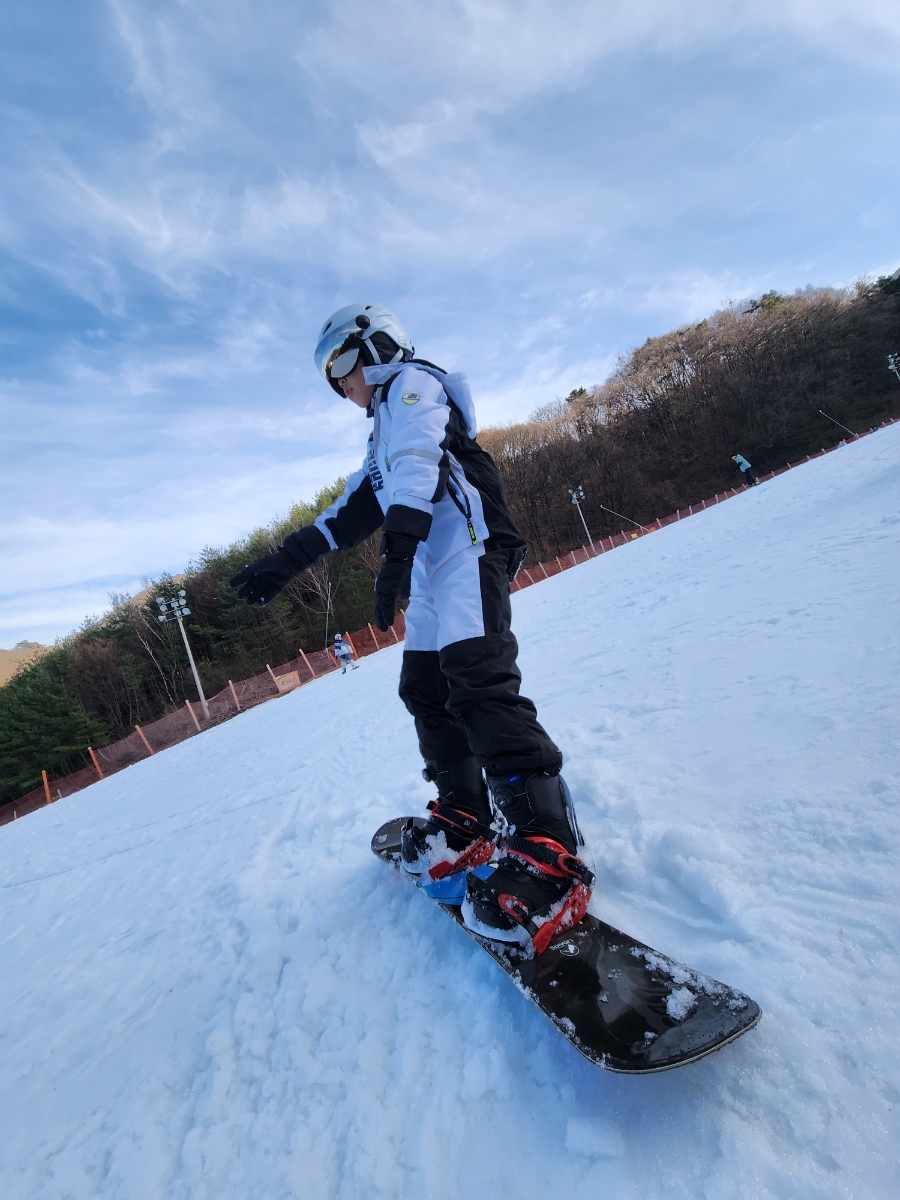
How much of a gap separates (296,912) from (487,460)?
180cm

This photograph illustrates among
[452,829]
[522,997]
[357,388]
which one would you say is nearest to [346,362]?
[357,388]

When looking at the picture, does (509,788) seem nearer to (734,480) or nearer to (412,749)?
(412,749)

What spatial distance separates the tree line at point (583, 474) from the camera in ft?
102

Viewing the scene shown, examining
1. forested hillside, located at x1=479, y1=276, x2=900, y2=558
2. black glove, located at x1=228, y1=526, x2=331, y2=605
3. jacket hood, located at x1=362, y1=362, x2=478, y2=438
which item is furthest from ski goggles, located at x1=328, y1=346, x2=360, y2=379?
forested hillside, located at x1=479, y1=276, x2=900, y2=558

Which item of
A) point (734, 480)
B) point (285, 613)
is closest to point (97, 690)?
point (285, 613)

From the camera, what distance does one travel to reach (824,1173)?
0.64 meters

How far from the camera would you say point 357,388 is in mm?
2070

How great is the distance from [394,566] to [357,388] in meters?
0.99

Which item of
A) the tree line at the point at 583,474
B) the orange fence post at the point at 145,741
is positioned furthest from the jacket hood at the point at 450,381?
the tree line at the point at 583,474

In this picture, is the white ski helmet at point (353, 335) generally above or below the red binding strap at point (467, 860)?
above

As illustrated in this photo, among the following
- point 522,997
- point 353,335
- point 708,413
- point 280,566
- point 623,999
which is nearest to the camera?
point 623,999

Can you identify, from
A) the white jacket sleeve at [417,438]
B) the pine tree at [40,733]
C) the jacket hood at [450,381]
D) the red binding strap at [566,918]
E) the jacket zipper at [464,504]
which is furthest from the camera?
the pine tree at [40,733]

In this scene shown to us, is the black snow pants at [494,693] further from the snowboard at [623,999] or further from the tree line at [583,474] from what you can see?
the tree line at [583,474]

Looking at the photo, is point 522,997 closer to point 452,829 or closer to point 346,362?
point 452,829
